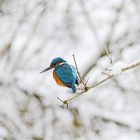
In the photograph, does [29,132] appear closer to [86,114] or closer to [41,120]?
[41,120]

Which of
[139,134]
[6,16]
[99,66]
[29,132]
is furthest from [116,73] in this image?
[6,16]

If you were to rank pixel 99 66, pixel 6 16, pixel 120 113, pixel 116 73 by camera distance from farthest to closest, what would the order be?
pixel 6 16
pixel 120 113
pixel 99 66
pixel 116 73

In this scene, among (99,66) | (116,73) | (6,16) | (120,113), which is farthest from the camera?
(6,16)

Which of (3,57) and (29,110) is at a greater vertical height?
(3,57)

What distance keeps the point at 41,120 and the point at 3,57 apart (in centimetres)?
79

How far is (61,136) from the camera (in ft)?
20.2

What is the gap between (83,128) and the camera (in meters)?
5.99

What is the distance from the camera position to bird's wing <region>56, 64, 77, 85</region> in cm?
503

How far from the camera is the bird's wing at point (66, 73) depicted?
16.5 ft

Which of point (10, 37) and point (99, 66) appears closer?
point (99, 66)

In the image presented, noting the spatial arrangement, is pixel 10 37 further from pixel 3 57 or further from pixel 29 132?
pixel 29 132

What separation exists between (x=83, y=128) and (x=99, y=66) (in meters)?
0.80

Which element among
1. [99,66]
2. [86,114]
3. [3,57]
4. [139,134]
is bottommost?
[139,134]

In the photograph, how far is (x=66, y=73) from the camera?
513cm
